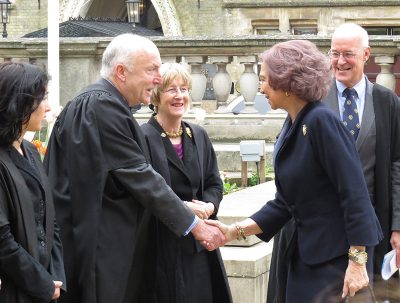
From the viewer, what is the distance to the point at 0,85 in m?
4.73

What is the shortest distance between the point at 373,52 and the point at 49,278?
314 inches

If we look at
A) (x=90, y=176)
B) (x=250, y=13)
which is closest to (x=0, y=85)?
(x=90, y=176)

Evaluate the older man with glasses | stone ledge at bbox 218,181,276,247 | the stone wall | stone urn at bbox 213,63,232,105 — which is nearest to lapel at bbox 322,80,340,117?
the older man with glasses

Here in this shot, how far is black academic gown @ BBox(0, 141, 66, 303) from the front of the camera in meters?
4.58

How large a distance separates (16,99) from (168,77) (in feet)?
4.22

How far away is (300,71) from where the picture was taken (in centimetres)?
500

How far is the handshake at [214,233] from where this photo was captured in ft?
18.0

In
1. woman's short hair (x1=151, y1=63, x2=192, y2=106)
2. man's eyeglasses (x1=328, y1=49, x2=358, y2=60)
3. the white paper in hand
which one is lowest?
the white paper in hand

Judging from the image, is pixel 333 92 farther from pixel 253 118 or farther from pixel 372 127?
pixel 253 118

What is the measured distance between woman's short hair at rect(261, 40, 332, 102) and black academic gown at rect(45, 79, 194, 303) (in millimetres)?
766

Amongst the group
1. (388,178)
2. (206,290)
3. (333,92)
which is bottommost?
(206,290)

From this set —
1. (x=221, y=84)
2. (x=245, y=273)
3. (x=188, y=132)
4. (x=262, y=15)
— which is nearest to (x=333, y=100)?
(x=188, y=132)

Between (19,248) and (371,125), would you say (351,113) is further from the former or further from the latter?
(19,248)

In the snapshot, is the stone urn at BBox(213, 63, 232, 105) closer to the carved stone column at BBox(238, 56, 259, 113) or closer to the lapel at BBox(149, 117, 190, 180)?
the carved stone column at BBox(238, 56, 259, 113)
